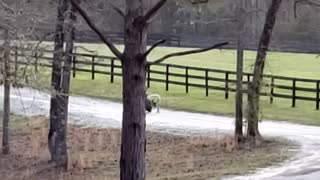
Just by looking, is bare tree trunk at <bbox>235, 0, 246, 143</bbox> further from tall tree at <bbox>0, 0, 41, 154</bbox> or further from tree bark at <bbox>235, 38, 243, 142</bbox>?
tall tree at <bbox>0, 0, 41, 154</bbox>

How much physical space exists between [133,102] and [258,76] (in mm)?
17255

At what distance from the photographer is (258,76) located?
22578 millimetres

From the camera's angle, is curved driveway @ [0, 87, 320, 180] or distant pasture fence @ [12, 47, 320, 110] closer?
curved driveway @ [0, 87, 320, 180]

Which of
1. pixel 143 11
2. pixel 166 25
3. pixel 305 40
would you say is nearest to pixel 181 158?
pixel 143 11

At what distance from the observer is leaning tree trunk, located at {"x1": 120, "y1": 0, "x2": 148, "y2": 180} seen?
18.4ft

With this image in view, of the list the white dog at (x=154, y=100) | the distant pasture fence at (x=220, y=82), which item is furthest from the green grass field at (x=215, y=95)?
the white dog at (x=154, y=100)

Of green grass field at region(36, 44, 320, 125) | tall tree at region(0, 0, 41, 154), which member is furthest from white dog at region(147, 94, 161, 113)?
tall tree at region(0, 0, 41, 154)

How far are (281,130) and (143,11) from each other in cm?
2075

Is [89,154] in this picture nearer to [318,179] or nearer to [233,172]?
[233,172]

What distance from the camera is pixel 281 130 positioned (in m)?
25.8

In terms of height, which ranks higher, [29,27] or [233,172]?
[29,27]

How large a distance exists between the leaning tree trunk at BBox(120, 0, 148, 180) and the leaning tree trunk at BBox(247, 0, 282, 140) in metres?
17.0

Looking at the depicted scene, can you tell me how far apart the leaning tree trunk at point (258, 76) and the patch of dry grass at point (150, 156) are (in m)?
0.71

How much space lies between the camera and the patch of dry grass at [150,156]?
18.7 metres
